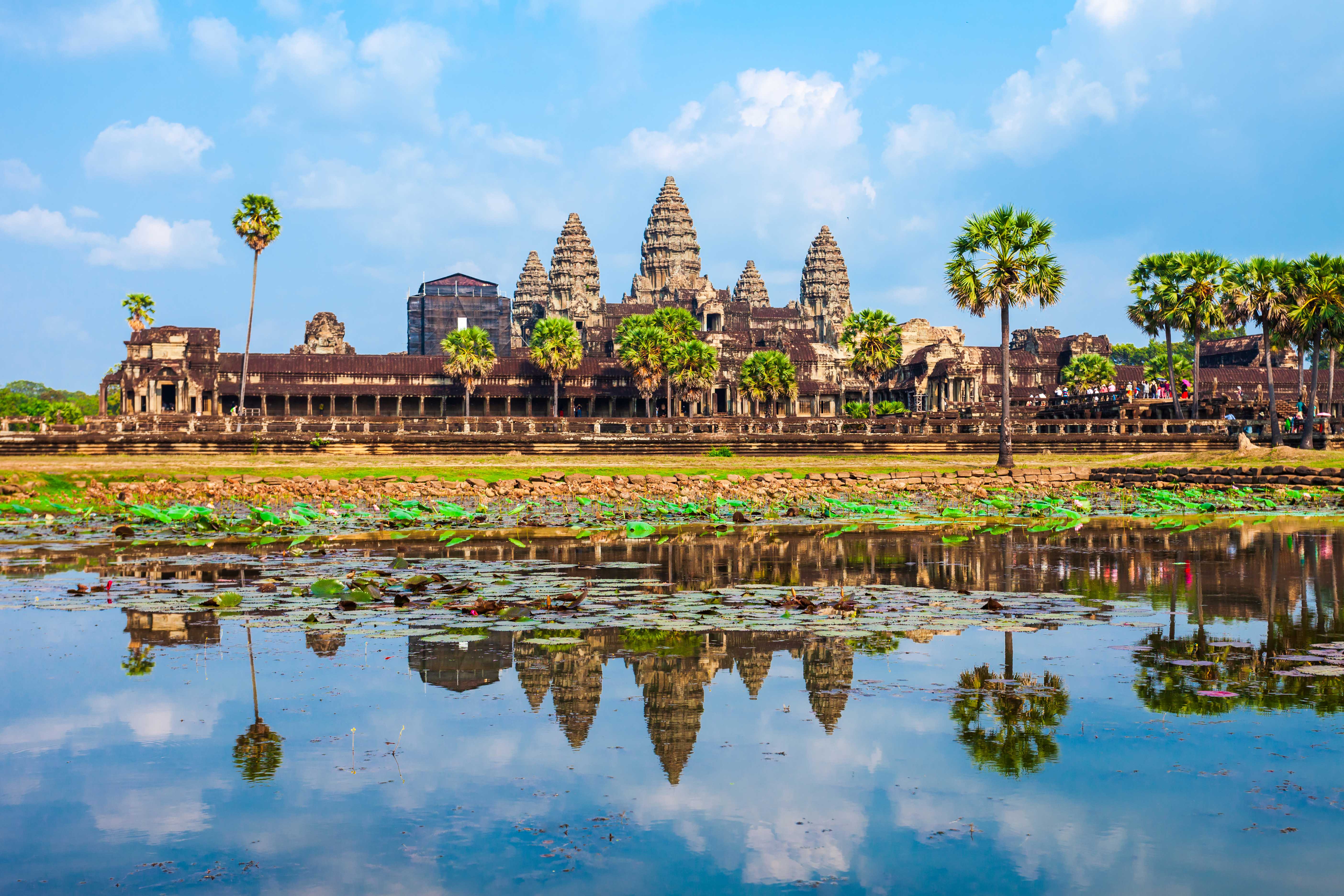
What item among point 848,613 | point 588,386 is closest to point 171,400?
point 588,386

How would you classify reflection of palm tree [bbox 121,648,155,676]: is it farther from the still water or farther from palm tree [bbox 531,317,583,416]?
palm tree [bbox 531,317,583,416]

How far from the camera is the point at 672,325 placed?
91.1 meters

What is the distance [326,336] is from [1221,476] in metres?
108

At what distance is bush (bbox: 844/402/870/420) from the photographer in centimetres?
10381

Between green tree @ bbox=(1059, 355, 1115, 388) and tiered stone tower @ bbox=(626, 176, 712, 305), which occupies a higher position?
tiered stone tower @ bbox=(626, 176, 712, 305)

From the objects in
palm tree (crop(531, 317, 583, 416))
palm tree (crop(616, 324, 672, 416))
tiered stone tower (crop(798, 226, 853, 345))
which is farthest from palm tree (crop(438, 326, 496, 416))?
tiered stone tower (crop(798, 226, 853, 345))

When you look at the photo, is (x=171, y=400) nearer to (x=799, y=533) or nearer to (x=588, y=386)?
(x=588, y=386)

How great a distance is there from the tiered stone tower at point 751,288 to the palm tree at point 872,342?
77.8 m

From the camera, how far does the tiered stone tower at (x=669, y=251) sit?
497ft

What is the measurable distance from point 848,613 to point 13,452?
44690 millimetres

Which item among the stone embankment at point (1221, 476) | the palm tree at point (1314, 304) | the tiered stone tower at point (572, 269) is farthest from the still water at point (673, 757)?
the tiered stone tower at point (572, 269)

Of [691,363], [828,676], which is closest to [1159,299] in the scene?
[691,363]

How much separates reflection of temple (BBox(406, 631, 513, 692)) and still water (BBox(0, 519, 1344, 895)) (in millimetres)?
46

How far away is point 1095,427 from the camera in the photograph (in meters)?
61.4
